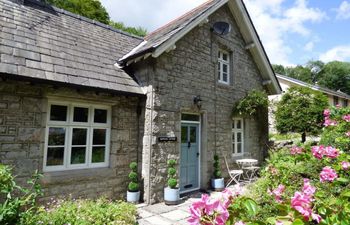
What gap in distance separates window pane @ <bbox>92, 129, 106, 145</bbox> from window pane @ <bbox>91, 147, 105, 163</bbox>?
0.17m

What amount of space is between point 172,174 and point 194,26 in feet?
16.8

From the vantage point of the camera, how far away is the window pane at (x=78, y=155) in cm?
609

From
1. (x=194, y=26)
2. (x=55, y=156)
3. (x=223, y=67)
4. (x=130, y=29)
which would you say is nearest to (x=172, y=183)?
(x=55, y=156)

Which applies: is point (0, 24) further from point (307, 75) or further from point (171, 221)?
point (307, 75)

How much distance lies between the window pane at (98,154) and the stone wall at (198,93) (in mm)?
1239

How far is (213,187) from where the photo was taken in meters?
8.49

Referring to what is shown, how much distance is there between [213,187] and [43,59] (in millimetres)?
6821

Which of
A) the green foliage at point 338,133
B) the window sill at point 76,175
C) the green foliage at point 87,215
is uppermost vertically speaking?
the green foliage at point 338,133

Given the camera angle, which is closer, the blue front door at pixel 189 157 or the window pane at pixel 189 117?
the blue front door at pixel 189 157

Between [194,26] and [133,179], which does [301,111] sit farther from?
[133,179]

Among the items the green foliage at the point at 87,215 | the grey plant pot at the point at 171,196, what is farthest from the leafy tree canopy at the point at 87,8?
the green foliage at the point at 87,215

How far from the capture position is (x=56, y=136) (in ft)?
19.3

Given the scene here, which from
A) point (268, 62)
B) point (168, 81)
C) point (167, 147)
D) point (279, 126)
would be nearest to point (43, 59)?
point (168, 81)

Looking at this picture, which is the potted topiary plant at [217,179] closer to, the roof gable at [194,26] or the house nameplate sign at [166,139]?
the house nameplate sign at [166,139]
